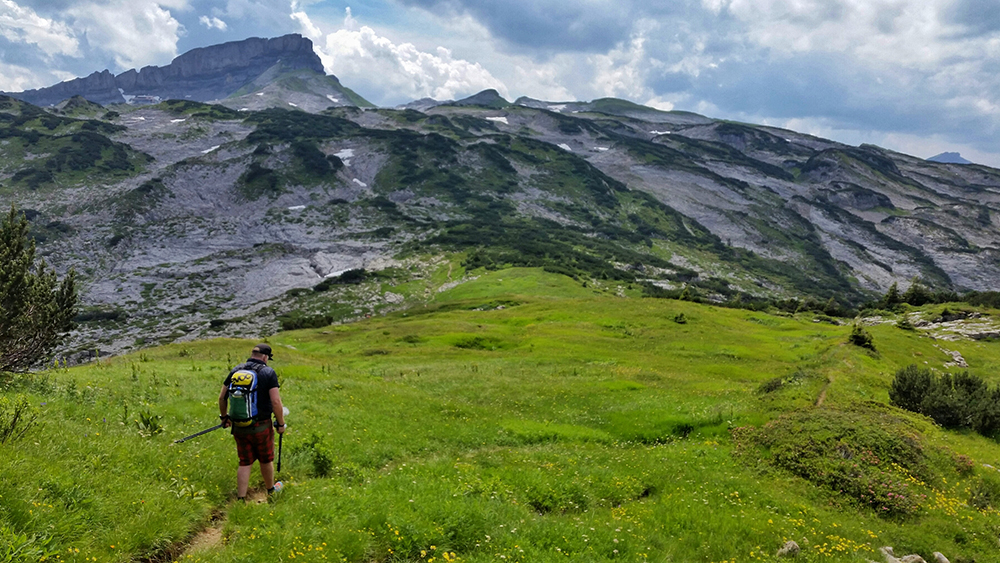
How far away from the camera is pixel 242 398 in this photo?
1126 cm

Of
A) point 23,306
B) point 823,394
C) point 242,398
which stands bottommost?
point 823,394

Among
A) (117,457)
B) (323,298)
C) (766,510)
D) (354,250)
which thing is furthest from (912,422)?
(354,250)

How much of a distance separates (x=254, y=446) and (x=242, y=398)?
125 centimetres

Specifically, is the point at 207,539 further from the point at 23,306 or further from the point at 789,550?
the point at 789,550

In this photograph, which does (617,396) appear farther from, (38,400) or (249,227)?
(249,227)

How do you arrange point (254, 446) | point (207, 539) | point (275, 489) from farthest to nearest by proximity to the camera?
1. point (275, 489)
2. point (254, 446)
3. point (207, 539)

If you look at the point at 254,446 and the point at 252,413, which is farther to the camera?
the point at 254,446

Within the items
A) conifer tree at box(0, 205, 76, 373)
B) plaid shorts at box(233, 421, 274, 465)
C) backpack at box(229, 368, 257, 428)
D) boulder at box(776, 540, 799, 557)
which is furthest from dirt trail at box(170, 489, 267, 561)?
boulder at box(776, 540, 799, 557)

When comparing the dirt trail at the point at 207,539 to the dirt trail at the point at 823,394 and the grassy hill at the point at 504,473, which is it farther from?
the dirt trail at the point at 823,394

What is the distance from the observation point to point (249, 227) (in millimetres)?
176625

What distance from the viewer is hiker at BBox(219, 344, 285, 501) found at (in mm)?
11305

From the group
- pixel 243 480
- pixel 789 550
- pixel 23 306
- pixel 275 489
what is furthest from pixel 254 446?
pixel 789 550

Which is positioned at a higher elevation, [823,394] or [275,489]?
[275,489]

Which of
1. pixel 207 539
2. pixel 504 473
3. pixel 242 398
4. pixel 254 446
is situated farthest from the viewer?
pixel 504 473
